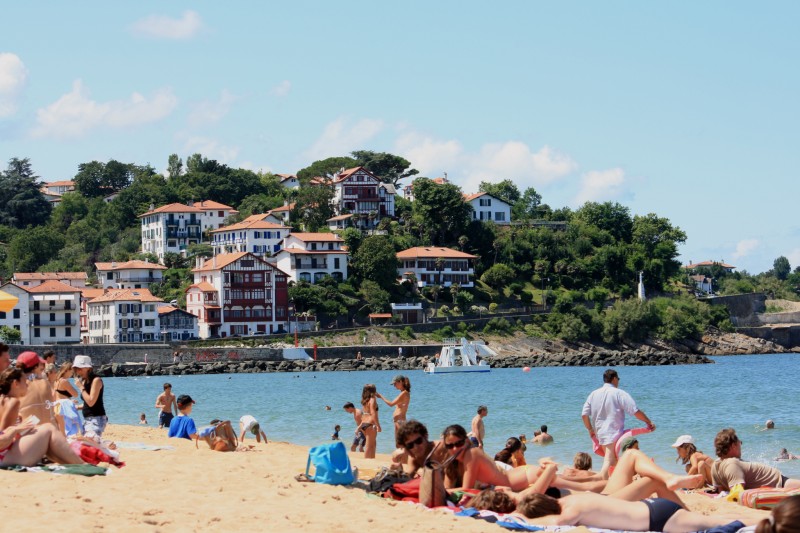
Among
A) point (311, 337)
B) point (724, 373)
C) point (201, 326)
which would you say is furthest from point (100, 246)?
point (724, 373)

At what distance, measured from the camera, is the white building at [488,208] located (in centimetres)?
11256

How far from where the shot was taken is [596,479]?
12.3 m

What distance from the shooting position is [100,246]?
4365 inches

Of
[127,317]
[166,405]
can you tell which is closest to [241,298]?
[127,317]

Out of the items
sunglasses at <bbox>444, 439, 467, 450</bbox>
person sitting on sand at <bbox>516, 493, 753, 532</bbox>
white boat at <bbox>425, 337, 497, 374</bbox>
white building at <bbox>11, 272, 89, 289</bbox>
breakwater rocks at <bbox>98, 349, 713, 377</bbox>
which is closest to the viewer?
person sitting on sand at <bbox>516, 493, 753, 532</bbox>

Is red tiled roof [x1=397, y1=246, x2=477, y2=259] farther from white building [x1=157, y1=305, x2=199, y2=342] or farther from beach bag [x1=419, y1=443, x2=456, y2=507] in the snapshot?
beach bag [x1=419, y1=443, x2=456, y2=507]

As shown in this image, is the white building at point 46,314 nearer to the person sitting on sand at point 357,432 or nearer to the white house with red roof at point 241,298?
the white house with red roof at point 241,298

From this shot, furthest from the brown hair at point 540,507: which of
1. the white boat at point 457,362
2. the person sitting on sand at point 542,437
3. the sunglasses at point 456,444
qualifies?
the white boat at point 457,362

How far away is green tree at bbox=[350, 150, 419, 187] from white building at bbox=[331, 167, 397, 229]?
44.4 ft

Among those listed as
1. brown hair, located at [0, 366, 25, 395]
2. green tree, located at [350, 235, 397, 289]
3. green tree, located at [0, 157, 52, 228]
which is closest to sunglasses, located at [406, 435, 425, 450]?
brown hair, located at [0, 366, 25, 395]

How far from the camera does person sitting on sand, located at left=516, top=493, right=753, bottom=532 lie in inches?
382

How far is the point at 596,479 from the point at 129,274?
86444mm

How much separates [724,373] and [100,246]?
2582 inches

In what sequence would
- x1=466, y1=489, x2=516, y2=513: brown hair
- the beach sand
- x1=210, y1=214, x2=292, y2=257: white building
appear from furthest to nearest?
x1=210, y1=214, x2=292, y2=257: white building, x1=466, y1=489, x2=516, y2=513: brown hair, the beach sand
